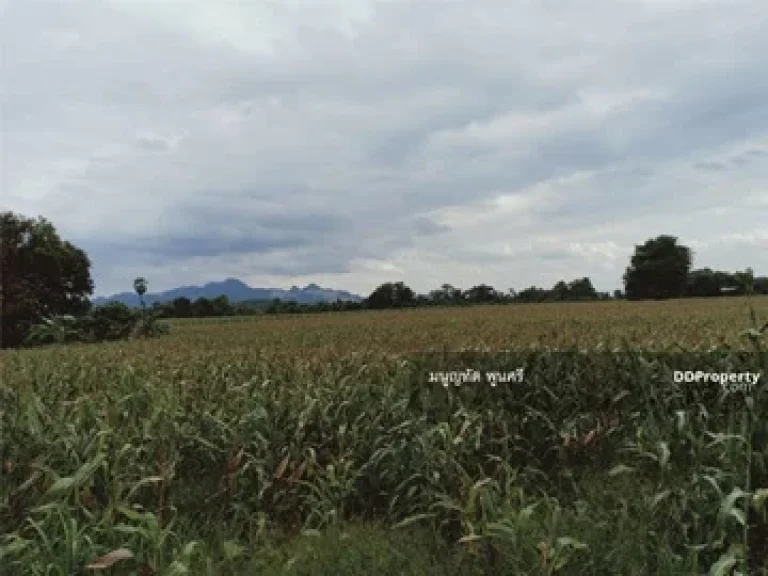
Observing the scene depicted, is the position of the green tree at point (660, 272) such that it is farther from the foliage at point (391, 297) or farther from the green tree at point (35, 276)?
the green tree at point (35, 276)

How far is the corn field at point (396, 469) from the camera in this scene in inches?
150

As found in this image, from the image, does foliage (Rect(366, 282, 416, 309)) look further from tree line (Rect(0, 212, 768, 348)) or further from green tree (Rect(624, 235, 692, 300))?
green tree (Rect(624, 235, 692, 300))

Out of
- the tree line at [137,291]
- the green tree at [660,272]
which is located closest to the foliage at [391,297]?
the tree line at [137,291]

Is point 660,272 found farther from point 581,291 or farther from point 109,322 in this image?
point 109,322

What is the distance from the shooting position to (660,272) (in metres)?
59.3

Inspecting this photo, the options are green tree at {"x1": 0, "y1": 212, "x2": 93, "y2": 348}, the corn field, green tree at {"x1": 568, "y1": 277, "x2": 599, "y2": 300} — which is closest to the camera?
the corn field

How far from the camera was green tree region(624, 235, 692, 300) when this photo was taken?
5825 cm

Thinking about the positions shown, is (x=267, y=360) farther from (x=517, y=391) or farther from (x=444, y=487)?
(x=444, y=487)

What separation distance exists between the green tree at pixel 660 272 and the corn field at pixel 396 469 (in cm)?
5411

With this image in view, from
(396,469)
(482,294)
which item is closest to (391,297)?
(482,294)

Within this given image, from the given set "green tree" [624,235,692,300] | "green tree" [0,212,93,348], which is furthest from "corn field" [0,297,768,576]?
"green tree" [624,235,692,300]

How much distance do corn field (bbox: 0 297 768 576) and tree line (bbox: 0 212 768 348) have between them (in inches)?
317

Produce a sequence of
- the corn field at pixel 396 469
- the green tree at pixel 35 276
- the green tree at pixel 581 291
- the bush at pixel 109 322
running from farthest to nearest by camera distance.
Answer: the green tree at pixel 581 291 → the green tree at pixel 35 276 → the bush at pixel 109 322 → the corn field at pixel 396 469

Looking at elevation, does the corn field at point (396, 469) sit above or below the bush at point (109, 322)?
below
